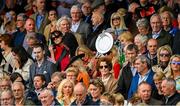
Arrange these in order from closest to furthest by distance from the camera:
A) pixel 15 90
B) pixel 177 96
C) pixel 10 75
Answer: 1. pixel 177 96
2. pixel 15 90
3. pixel 10 75

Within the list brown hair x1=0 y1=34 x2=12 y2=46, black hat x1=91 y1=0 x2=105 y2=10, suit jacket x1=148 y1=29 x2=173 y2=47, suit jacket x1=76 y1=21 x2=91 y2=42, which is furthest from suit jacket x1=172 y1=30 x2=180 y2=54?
brown hair x1=0 y1=34 x2=12 y2=46

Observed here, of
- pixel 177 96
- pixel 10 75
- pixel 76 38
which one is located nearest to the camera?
pixel 177 96

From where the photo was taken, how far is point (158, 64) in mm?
17078

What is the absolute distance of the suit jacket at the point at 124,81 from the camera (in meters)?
17.0

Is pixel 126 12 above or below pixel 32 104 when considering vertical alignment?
above

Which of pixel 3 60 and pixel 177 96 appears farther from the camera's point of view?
pixel 3 60

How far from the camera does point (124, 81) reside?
1711 centimetres

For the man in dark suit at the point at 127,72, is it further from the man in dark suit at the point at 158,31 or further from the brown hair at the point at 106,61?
the man in dark suit at the point at 158,31

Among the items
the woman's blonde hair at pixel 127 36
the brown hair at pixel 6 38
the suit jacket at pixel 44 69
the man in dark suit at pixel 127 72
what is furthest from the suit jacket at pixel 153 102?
the brown hair at pixel 6 38

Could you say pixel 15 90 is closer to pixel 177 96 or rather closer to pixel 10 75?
pixel 10 75

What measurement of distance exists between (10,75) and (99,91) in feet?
8.41

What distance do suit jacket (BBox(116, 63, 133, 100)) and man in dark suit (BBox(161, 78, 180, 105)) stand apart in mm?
1235

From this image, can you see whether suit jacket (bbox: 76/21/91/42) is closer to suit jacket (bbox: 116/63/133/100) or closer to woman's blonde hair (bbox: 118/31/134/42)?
woman's blonde hair (bbox: 118/31/134/42)

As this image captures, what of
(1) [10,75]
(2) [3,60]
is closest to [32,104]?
(1) [10,75]
